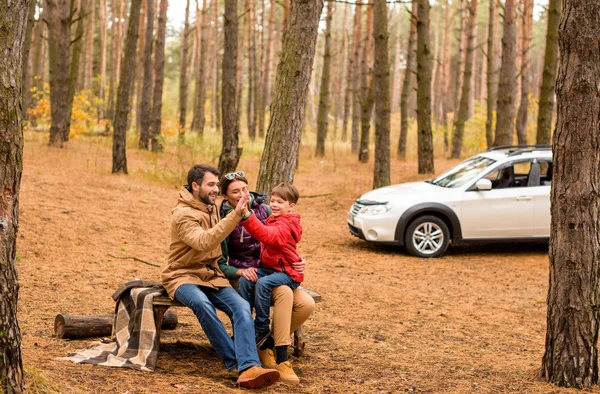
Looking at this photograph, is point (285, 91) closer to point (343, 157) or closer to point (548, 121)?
point (548, 121)

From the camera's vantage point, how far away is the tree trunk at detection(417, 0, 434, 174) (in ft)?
62.2

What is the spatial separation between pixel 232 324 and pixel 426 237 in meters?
6.90

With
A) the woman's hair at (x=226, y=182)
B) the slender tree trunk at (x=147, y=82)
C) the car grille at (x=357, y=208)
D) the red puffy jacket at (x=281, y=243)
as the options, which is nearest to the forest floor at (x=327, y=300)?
the car grille at (x=357, y=208)

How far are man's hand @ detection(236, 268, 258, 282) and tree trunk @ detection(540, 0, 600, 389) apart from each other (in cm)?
234

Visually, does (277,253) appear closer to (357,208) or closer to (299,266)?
(299,266)

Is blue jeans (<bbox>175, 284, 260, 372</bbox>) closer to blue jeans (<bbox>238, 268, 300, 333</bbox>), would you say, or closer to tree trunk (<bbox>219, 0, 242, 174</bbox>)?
blue jeans (<bbox>238, 268, 300, 333</bbox>)

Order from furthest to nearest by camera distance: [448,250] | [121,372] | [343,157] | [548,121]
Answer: [343,157] < [548,121] < [448,250] < [121,372]

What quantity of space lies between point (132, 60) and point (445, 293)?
34.9ft

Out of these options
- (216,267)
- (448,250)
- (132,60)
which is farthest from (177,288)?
→ (132,60)

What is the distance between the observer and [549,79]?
55.2 feet

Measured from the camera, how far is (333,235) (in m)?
13.7

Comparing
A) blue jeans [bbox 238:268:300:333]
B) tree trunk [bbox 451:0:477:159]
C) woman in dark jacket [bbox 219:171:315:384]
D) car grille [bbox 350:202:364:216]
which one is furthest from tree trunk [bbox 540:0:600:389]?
tree trunk [bbox 451:0:477:159]

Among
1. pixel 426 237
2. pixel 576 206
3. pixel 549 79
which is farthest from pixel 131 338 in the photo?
pixel 549 79

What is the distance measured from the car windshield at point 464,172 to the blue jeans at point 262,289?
7.02 meters
